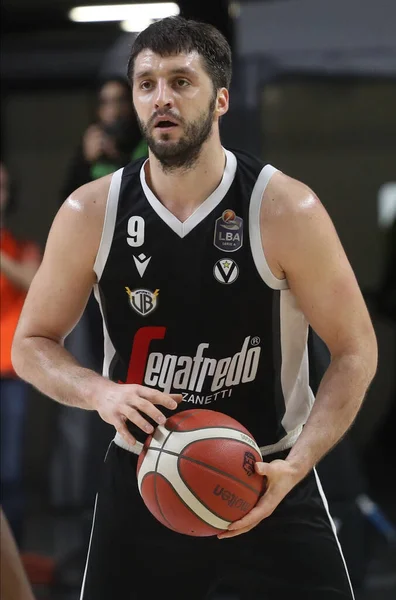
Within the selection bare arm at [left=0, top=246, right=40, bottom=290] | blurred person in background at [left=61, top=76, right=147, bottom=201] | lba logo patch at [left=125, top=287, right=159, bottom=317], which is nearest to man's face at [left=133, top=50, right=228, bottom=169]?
lba logo patch at [left=125, top=287, right=159, bottom=317]

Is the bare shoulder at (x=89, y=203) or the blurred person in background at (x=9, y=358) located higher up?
the bare shoulder at (x=89, y=203)

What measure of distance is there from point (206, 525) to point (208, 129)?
0.97m

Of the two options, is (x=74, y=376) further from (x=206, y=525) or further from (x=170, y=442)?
(x=206, y=525)

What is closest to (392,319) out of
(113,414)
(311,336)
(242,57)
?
(242,57)

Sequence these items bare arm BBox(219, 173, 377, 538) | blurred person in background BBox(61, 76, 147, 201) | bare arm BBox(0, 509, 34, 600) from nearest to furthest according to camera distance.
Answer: bare arm BBox(219, 173, 377, 538)
bare arm BBox(0, 509, 34, 600)
blurred person in background BBox(61, 76, 147, 201)

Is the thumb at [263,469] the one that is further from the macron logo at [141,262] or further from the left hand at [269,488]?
the macron logo at [141,262]

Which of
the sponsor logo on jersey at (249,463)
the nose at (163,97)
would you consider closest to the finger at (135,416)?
the sponsor logo on jersey at (249,463)

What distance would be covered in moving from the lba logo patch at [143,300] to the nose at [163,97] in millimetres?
462

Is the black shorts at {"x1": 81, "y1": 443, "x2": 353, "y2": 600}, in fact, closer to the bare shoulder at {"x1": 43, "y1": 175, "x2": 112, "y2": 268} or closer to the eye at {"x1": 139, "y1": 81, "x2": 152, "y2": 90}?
the bare shoulder at {"x1": 43, "y1": 175, "x2": 112, "y2": 268}

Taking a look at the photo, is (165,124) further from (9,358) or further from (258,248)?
(9,358)

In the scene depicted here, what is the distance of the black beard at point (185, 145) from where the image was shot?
2.37 m

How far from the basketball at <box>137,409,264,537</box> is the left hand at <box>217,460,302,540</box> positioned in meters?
0.02

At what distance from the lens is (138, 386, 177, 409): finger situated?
2.02 metres

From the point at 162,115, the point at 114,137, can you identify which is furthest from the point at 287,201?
the point at 114,137
